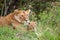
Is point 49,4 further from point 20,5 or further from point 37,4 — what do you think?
point 20,5

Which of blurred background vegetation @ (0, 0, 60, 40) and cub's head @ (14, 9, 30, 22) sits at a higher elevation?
cub's head @ (14, 9, 30, 22)

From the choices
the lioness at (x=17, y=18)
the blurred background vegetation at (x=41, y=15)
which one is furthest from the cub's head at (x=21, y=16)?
the blurred background vegetation at (x=41, y=15)

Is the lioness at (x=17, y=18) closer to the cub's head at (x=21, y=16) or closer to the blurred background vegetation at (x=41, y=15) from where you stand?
the cub's head at (x=21, y=16)

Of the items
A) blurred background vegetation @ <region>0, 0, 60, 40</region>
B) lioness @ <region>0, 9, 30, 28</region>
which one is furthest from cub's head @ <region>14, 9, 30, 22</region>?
blurred background vegetation @ <region>0, 0, 60, 40</region>

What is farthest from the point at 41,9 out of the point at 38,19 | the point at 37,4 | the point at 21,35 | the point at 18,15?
the point at 21,35

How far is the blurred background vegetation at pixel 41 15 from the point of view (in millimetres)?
5754

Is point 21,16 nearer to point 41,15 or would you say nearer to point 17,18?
point 17,18

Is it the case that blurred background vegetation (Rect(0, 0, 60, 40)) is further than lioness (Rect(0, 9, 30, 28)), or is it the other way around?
lioness (Rect(0, 9, 30, 28))

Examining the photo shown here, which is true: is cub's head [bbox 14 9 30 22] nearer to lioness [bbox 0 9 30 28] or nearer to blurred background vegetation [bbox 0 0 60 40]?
lioness [bbox 0 9 30 28]

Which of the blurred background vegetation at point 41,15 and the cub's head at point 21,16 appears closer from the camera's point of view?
the blurred background vegetation at point 41,15

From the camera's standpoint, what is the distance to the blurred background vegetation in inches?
227

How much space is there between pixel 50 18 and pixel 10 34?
1911 millimetres

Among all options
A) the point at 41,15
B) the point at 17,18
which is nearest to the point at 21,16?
the point at 17,18

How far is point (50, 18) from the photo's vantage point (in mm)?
7270
